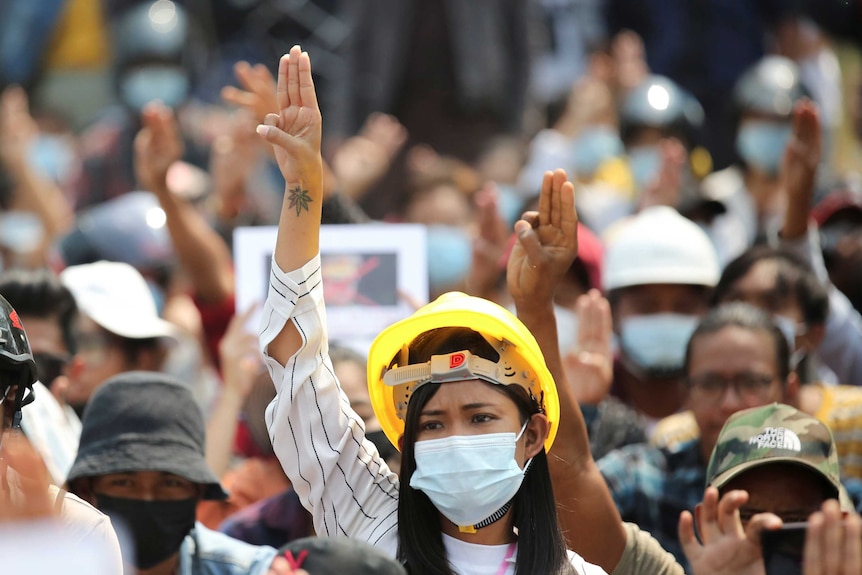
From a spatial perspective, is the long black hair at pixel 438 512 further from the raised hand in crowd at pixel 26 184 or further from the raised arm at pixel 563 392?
the raised hand in crowd at pixel 26 184

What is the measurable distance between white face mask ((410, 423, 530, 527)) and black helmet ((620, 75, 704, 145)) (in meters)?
5.24

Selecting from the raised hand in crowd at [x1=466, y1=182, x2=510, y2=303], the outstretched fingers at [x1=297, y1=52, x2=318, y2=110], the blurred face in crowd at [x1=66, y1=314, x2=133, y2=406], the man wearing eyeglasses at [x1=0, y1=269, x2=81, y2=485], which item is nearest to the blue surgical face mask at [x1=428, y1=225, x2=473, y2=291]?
the raised hand in crowd at [x1=466, y1=182, x2=510, y2=303]

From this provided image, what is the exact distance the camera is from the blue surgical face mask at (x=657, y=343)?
20.1 ft

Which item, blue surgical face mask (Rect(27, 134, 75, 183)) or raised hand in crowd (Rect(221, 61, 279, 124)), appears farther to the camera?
blue surgical face mask (Rect(27, 134, 75, 183))

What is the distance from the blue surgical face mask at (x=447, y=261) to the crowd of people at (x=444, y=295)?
2 cm

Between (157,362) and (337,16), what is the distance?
19.9 feet

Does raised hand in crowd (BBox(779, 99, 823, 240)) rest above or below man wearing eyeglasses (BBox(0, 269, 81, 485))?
above

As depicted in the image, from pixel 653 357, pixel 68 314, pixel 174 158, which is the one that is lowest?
pixel 653 357

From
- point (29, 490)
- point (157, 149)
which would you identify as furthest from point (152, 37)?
point (29, 490)

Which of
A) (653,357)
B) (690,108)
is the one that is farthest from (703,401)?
(690,108)

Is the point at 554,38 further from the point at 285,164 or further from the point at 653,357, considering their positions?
the point at 285,164

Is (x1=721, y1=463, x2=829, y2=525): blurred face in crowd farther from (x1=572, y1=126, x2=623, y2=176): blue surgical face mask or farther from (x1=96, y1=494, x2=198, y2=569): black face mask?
(x1=572, y1=126, x2=623, y2=176): blue surgical face mask

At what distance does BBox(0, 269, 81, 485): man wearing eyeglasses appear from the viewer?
4836mm

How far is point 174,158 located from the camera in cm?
636
